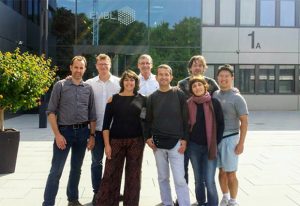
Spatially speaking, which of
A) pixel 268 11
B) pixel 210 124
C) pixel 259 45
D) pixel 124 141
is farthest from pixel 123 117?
pixel 268 11

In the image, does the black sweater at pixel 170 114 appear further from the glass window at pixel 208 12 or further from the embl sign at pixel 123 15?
the glass window at pixel 208 12

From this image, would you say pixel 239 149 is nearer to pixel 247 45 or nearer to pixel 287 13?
pixel 247 45

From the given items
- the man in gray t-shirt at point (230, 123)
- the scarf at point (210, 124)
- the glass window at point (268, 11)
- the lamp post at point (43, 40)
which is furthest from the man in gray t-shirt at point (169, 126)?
the glass window at point (268, 11)

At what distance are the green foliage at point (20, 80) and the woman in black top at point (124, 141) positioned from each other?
271 centimetres

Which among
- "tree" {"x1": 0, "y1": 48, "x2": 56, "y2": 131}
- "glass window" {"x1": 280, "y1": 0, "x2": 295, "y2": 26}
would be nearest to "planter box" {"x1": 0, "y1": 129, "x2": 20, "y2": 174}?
"tree" {"x1": 0, "y1": 48, "x2": 56, "y2": 131}

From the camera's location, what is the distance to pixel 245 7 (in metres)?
23.1

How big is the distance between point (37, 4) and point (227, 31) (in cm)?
1077

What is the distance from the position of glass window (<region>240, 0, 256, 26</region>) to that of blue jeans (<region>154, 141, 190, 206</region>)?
1954 cm

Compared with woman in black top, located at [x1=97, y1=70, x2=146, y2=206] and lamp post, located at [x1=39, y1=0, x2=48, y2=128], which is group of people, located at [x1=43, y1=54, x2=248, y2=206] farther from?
lamp post, located at [x1=39, y1=0, x2=48, y2=128]

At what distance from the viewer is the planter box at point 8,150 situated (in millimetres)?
7109

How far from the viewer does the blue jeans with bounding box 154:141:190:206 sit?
15.8 ft

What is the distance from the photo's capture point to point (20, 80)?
6.91 meters

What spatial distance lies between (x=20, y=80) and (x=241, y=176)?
13.7 ft

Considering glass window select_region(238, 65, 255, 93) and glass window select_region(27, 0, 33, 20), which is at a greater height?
glass window select_region(27, 0, 33, 20)
